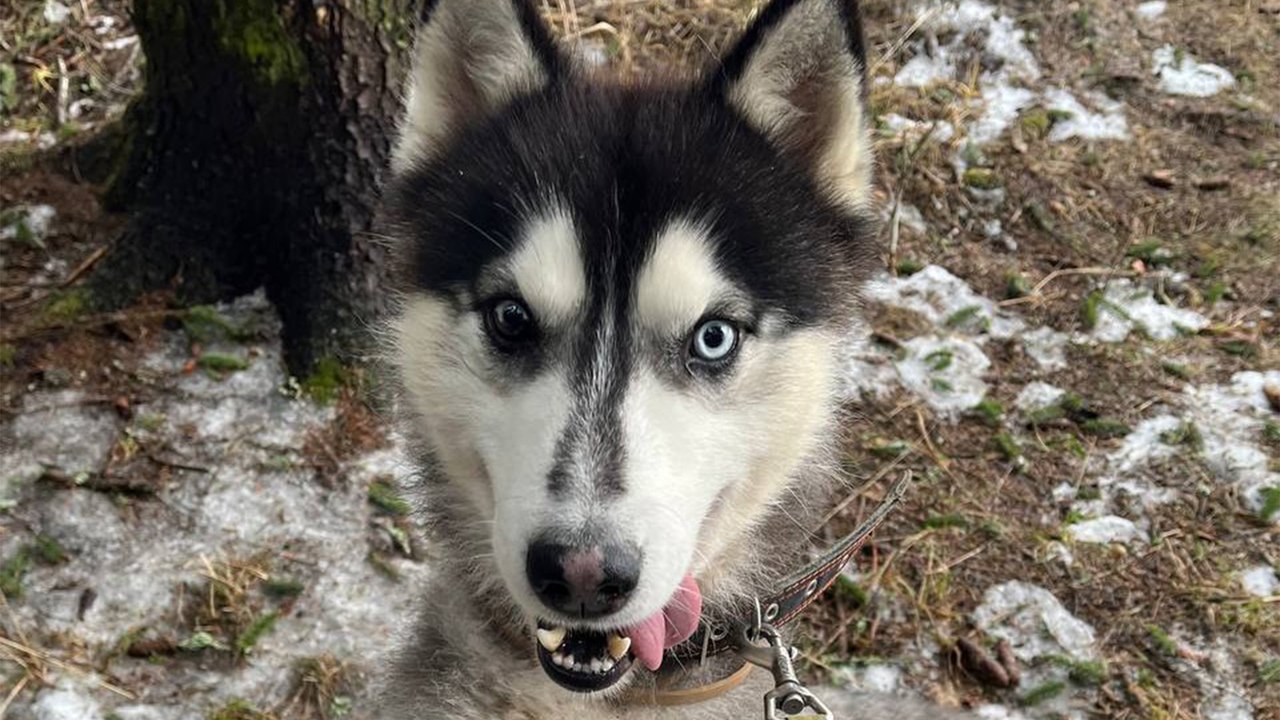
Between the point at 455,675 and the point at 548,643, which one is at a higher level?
the point at 548,643

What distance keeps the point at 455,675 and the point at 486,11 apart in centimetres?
142

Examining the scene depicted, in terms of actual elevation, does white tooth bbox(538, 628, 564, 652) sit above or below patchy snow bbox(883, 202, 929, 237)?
above

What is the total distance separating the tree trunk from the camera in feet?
11.3

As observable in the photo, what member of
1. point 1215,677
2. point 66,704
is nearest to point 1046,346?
point 1215,677

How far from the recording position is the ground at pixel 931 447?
3102 millimetres

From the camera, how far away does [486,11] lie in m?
2.13

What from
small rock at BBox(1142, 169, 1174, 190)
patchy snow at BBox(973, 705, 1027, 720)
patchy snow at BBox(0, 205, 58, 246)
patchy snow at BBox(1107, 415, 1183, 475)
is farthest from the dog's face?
small rock at BBox(1142, 169, 1174, 190)

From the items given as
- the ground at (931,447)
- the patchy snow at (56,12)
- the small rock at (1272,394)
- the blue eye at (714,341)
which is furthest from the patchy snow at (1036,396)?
the patchy snow at (56,12)

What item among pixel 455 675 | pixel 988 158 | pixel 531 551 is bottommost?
pixel 988 158

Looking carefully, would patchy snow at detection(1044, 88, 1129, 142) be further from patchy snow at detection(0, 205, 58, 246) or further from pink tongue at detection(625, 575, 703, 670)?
patchy snow at detection(0, 205, 58, 246)

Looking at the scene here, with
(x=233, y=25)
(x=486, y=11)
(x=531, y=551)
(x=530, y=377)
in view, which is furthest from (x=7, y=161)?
(x=531, y=551)

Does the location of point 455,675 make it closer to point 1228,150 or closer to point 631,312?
point 631,312

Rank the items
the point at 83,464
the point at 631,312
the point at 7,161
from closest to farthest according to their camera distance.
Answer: the point at 631,312
the point at 83,464
the point at 7,161

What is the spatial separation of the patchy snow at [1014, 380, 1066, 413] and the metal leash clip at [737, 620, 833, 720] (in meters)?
2.10
